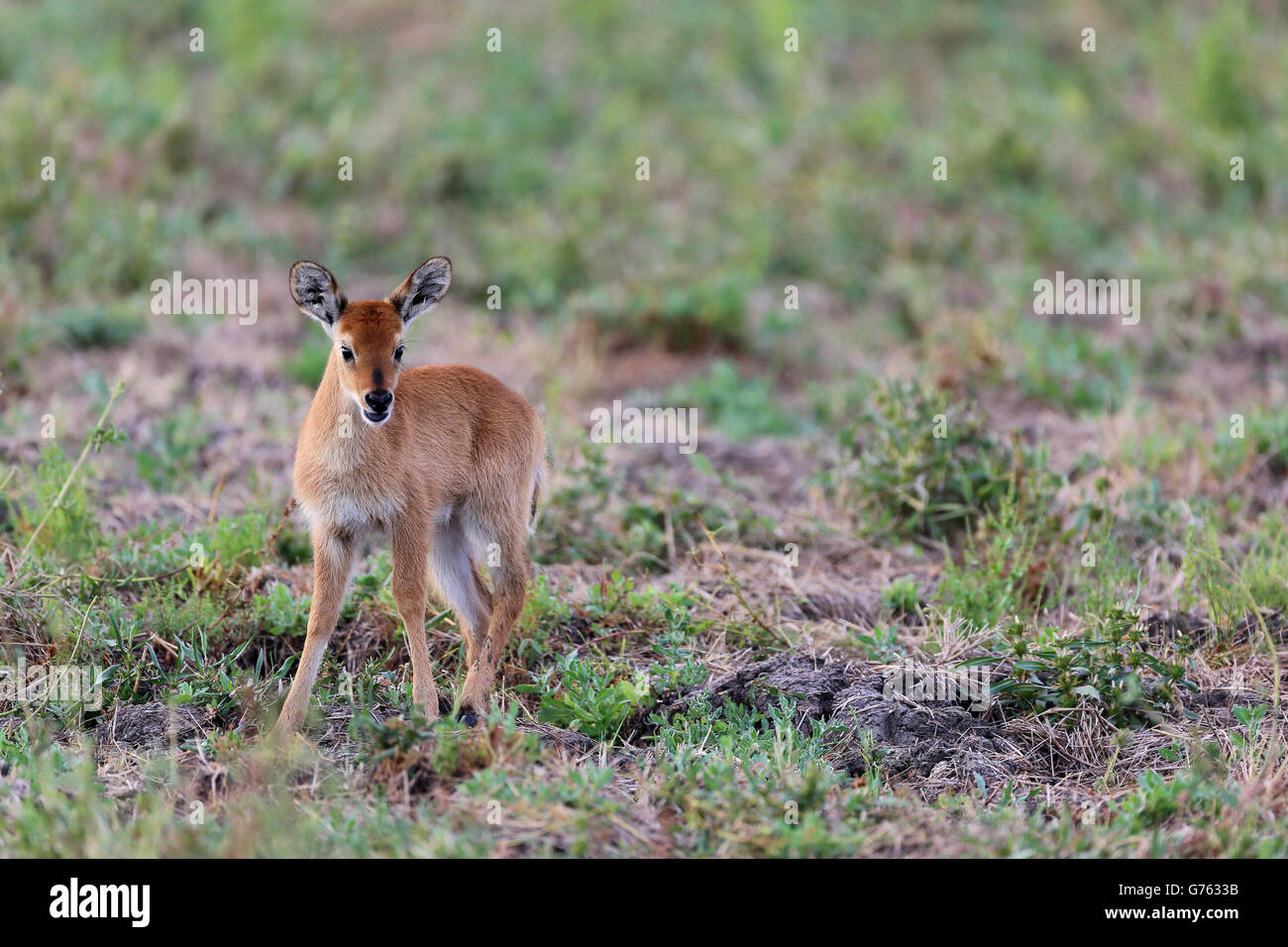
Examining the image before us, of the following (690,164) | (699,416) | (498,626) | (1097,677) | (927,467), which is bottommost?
(1097,677)

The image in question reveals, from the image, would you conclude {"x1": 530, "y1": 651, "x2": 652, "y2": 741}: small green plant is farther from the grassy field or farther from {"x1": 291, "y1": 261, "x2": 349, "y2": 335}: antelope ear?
{"x1": 291, "y1": 261, "x2": 349, "y2": 335}: antelope ear

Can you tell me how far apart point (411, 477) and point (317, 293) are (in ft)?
2.59

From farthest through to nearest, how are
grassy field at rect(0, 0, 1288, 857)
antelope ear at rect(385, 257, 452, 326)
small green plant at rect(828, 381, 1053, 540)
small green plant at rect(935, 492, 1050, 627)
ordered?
1. small green plant at rect(828, 381, 1053, 540)
2. small green plant at rect(935, 492, 1050, 627)
3. antelope ear at rect(385, 257, 452, 326)
4. grassy field at rect(0, 0, 1288, 857)

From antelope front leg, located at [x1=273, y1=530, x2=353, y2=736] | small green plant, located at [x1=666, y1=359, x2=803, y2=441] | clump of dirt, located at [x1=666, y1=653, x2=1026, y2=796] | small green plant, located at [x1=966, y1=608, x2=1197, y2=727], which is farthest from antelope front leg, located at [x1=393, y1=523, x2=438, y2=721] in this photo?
small green plant, located at [x1=666, y1=359, x2=803, y2=441]

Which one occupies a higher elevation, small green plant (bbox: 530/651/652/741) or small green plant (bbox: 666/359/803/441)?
small green plant (bbox: 666/359/803/441)

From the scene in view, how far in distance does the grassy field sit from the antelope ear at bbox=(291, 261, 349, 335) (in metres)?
1.47

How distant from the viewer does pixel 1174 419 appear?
9.70m

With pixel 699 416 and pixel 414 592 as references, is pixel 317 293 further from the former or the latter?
pixel 699 416

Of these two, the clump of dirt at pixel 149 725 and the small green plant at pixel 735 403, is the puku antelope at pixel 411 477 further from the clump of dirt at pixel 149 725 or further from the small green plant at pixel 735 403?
the small green plant at pixel 735 403

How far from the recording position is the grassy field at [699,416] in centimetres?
532

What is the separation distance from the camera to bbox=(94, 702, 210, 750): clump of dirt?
569cm

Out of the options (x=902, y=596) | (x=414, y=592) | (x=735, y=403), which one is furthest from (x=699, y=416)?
(x=414, y=592)

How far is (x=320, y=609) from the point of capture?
5.69 meters
